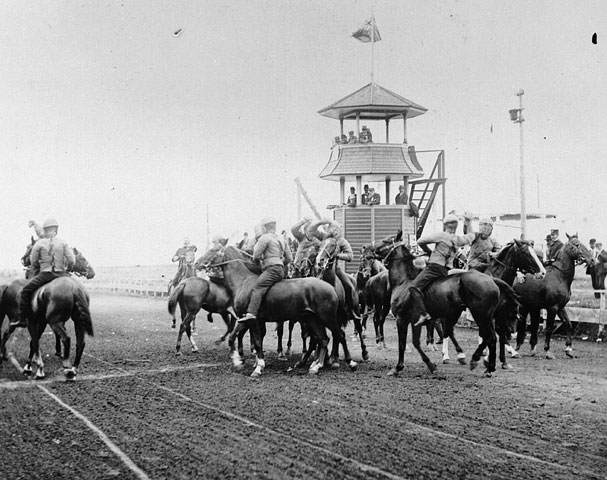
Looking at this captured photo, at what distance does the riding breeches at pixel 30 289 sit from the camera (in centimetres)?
1129

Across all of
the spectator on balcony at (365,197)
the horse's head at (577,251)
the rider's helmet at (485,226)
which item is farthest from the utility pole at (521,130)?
the rider's helmet at (485,226)

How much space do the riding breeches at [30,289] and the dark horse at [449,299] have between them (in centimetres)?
597

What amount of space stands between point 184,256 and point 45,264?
1051cm

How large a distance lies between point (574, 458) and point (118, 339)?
13.0 metres

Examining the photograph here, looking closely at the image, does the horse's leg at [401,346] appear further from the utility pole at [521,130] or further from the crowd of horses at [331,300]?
the utility pole at [521,130]

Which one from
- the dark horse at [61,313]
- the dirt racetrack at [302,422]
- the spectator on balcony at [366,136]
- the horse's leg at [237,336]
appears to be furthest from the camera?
the spectator on balcony at [366,136]

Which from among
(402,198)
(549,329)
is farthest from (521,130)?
(549,329)

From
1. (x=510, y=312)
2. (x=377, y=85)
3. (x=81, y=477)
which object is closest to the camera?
(x=81, y=477)

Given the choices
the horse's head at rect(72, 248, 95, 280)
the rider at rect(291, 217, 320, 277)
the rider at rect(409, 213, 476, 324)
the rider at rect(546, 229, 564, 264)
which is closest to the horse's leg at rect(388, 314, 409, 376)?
the rider at rect(409, 213, 476, 324)

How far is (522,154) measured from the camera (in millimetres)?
28016

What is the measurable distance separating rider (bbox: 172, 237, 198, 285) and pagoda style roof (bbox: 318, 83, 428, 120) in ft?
37.3

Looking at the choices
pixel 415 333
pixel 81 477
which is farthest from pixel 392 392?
pixel 81 477

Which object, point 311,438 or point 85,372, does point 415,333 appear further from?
point 85,372

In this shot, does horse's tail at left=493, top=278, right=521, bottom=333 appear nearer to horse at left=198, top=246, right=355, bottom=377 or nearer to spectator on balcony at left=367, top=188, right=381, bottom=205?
horse at left=198, top=246, right=355, bottom=377
